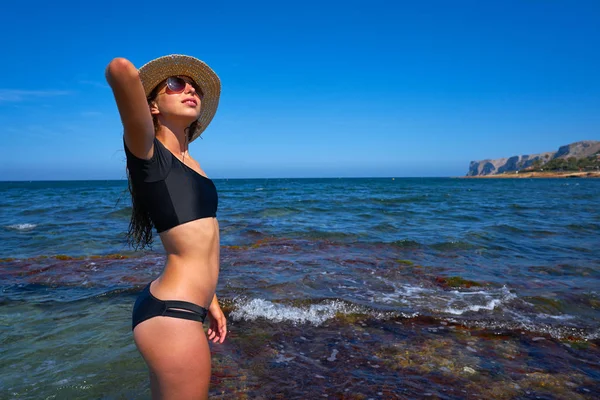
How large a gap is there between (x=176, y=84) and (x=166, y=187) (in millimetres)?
746

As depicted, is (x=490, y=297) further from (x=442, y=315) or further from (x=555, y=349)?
(x=555, y=349)

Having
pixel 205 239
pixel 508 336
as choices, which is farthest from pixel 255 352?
pixel 508 336

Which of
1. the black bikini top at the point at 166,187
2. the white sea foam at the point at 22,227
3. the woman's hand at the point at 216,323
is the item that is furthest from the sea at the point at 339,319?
the white sea foam at the point at 22,227

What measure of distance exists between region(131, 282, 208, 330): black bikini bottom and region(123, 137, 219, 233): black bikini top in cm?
38

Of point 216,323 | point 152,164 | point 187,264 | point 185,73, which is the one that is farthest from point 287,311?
point 152,164

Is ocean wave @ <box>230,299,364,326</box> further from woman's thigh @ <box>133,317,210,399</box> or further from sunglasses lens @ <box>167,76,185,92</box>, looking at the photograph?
sunglasses lens @ <box>167,76,185,92</box>

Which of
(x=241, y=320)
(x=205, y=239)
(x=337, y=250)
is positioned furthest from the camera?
(x=337, y=250)

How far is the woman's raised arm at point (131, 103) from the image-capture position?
61.6 inches

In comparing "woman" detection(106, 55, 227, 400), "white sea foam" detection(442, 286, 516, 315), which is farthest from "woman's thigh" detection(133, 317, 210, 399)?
"white sea foam" detection(442, 286, 516, 315)

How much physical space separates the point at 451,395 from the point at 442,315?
2.19 metres

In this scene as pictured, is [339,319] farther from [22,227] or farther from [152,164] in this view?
[22,227]

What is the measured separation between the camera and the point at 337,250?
34.6 feet

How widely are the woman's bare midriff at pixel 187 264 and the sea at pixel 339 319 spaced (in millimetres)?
396

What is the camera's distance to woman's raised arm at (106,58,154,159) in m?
1.57
